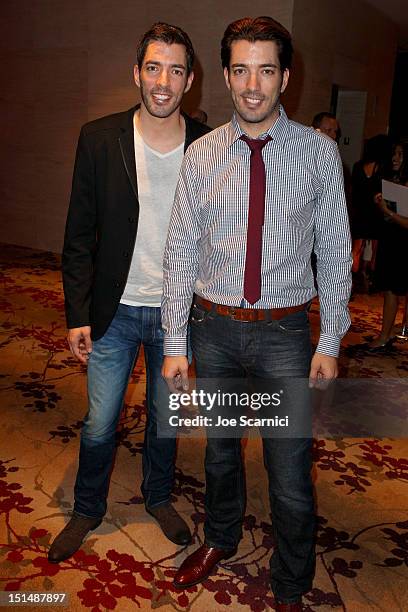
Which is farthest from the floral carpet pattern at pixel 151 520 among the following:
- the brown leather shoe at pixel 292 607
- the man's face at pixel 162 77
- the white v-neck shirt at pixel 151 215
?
the man's face at pixel 162 77

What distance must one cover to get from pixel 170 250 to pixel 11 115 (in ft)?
24.9

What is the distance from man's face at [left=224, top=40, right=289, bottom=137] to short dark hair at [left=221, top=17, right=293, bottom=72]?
14 millimetres

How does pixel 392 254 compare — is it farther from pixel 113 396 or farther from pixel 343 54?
pixel 343 54

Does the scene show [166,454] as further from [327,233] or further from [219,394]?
[327,233]

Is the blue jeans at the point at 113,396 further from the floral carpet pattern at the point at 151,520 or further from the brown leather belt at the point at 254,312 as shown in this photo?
the brown leather belt at the point at 254,312

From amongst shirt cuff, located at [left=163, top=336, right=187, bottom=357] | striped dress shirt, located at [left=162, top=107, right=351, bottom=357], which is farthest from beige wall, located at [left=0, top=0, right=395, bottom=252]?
shirt cuff, located at [left=163, top=336, right=187, bottom=357]

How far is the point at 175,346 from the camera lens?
73.2 inches

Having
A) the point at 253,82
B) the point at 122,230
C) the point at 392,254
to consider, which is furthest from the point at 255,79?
the point at 392,254

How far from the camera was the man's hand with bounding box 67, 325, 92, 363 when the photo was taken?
2.02m

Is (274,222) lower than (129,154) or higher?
lower

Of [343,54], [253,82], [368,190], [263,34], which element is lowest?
[368,190]

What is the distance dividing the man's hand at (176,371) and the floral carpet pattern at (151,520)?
Result: 756 millimetres

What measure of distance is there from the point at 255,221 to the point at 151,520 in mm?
1399

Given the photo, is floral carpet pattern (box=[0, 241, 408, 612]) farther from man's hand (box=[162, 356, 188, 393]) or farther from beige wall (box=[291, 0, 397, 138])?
beige wall (box=[291, 0, 397, 138])
